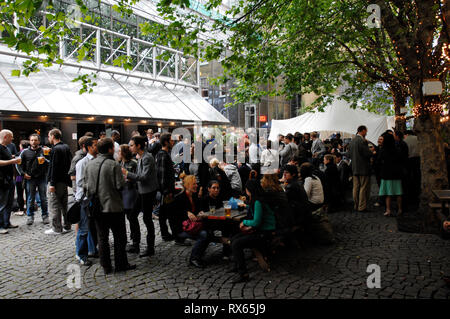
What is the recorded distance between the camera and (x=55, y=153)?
6.24 metres

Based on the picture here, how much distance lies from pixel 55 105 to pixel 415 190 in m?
12.0

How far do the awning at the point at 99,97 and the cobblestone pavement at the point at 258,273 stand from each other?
6.67 meters

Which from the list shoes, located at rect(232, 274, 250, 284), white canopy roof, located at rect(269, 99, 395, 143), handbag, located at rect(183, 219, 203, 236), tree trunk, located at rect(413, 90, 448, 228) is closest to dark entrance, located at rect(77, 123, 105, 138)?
white canopy roof, located at rect(269, 99, 395, 143)

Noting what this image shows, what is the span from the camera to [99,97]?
13906mm

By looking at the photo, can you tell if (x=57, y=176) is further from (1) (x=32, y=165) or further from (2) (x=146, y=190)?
(2) (x=146, y=190)

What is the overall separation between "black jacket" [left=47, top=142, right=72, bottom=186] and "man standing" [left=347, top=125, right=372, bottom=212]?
6592mm

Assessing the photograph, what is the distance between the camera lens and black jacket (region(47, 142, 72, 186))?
6.22 m

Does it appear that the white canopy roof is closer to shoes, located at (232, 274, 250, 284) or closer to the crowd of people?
the crowd of people

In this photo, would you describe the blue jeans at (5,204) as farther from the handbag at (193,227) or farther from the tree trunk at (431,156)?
the tree trunk at (431,156)

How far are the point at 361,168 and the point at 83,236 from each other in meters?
6.43

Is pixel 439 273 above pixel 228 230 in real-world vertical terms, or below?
below

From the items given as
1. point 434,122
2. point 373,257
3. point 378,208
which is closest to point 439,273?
point 373,257

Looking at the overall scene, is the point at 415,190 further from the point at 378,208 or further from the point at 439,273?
the point at 439,273

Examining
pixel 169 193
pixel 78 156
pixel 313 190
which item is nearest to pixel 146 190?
pixel 169 193
